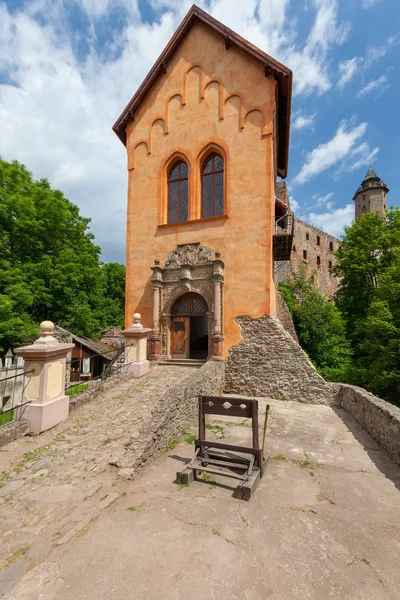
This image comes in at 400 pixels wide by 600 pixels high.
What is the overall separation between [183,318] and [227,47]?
467 inches

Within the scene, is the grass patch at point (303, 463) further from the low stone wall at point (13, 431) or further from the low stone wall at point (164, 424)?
the low stone wall at point (13, 431)

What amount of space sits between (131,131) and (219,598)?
53.4 ft

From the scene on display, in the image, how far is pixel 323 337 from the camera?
68.3 ft

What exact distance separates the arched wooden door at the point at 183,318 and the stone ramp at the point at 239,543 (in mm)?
7030

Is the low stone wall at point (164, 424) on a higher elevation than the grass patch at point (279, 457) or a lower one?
higher

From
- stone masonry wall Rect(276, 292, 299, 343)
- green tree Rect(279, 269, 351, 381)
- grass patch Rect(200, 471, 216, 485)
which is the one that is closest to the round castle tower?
green tree Rect(279, 269, 351, 381)

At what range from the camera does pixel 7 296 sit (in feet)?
48.9

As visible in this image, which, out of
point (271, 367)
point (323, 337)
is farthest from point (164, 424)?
point (323, 337)

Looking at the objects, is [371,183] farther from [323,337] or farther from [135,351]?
[135,351]

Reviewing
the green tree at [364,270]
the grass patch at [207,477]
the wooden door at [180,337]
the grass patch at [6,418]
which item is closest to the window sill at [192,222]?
the wooden door at [180,337]

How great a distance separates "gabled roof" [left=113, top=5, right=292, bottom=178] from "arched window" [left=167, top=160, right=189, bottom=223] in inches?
147

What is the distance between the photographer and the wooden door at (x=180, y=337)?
1189 centimetres

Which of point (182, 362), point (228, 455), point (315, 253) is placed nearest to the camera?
point (228, 455)

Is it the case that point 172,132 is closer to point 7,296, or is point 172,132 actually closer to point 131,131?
point 131,131
